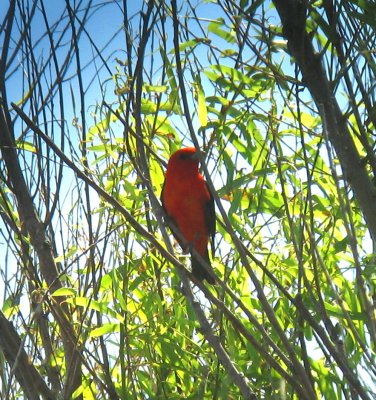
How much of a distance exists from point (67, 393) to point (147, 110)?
0.89 m

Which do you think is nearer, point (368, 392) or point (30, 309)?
point (368, 392)

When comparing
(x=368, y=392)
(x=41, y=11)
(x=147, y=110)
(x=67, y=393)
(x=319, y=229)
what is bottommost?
(x=368, y=392)

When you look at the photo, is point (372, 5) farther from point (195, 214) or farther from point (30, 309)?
point (195, 214)

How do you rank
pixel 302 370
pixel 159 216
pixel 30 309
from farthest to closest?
pixel 30 309 < pixel 159 216 < pixel 302 370

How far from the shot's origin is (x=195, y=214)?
3.87 metres

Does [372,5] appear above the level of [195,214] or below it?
below

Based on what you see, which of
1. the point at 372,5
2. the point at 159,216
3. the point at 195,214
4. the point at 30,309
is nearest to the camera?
the point at 372,5

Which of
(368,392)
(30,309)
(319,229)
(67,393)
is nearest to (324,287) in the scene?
(319,229)

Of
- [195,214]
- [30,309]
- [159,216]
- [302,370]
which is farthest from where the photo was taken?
[195,214]

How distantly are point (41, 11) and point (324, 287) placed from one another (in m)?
1.50

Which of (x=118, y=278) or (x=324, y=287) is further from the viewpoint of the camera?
(x=118, y=278)

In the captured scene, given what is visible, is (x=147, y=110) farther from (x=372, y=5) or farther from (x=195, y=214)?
(x=195, y=214)

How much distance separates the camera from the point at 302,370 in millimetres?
1606

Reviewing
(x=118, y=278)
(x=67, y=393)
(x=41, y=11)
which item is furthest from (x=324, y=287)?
(x=41, y=11)
